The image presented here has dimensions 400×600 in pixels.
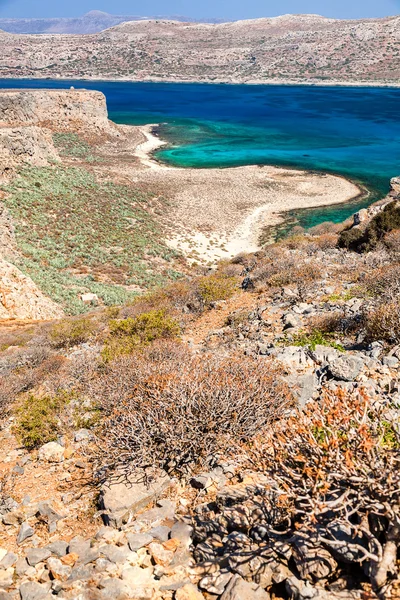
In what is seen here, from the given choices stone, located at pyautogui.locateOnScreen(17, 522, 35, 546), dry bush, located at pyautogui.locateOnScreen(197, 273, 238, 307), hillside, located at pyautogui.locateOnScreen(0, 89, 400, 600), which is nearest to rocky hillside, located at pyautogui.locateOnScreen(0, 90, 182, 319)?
hillside, located at pyautogui.locateOnScreen(0, 89, 400, 600)

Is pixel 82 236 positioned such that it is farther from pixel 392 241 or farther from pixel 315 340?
pixel 315 340

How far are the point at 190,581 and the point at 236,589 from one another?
491 mm

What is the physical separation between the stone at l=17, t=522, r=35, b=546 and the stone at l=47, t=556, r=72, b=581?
595 millimetres

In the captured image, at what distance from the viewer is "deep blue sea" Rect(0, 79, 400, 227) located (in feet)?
175

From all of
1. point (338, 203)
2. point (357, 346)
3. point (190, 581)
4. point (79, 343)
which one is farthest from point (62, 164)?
point (190, 581)

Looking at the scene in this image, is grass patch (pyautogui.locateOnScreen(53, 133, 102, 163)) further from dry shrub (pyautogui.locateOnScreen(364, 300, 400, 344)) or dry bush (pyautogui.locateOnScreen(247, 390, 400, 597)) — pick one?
dry bush (pyautogui.locateOnScreen(247, 390, 400, 597))

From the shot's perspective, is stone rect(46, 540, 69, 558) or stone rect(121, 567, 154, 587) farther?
stone rect(46, 540, 69, 558)

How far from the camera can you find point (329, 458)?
2.99m

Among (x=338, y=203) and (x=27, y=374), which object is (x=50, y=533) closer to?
(x=27, y=374)

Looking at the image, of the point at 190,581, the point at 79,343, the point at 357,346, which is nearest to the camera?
the point at 190,581

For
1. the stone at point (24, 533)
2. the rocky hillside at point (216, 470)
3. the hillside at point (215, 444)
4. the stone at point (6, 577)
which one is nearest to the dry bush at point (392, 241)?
the hillside at point (215, 444)

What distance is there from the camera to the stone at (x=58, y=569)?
140 inches

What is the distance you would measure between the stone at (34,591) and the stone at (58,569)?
0.11 meters

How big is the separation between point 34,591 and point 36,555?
0.46m
